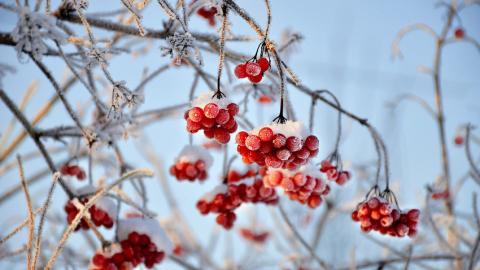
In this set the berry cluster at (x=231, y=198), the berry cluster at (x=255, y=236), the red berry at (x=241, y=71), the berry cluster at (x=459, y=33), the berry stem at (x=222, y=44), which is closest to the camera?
the berry stem at (x=222, y=44)

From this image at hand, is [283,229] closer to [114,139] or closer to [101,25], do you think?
[114,139]

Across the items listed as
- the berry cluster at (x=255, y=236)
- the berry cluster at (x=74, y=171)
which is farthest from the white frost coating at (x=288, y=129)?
the berry cluster at (x=255, y=236)

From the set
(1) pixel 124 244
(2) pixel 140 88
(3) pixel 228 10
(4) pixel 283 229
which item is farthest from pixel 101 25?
(4) pixel 283 229

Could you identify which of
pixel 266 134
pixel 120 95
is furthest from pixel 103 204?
pixel 266 134

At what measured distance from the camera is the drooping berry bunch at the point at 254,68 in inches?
51.8

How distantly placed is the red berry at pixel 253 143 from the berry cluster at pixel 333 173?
62 cm

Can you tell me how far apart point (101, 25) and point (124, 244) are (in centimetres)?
95

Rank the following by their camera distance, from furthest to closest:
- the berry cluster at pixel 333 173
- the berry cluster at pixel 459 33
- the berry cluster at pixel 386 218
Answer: the berry cluster at pixel 459 33, the berry cluster at pixel 333 173, the berry cluster at pixel 386 218

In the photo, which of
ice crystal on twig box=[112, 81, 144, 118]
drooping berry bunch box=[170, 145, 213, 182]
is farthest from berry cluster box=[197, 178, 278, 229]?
ice crystal on twig box=[112, 81, 144, 118]

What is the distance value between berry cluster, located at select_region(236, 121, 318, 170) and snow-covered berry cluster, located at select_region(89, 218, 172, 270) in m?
0.74

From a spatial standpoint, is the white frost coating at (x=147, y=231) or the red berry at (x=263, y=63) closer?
the red berry at (x=263, y=63)

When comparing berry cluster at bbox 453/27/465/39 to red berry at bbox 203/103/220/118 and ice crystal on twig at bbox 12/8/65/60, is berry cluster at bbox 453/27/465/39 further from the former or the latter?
ice crystal on twig at bbox 12/8/65/60

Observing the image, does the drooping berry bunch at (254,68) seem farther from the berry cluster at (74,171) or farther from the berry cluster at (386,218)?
the berry cluster at (74,171)

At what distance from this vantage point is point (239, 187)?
213 cm
